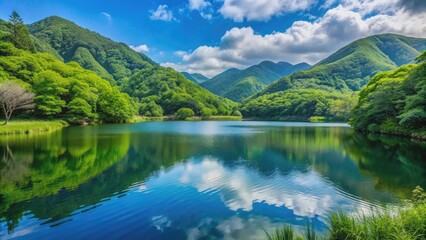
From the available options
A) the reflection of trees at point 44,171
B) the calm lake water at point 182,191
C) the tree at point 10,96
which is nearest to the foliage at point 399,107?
the calm lake water at point 182,191

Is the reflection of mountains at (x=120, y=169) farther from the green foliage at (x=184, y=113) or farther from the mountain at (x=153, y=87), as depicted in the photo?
the mountain at (x=153, y=87)

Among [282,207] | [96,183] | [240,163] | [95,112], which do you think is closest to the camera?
[282,207]

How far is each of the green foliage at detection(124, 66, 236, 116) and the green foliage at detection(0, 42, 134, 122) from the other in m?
54.3

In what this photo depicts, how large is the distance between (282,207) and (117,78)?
199943 millimetres

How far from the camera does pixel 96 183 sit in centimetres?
1323

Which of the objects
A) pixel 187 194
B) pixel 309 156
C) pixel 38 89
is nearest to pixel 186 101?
pixel 38 89

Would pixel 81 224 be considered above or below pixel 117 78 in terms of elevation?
below

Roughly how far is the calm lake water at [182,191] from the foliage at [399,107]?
38.9ft

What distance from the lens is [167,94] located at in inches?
5906

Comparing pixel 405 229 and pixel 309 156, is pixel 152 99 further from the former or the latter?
pixel 405 229

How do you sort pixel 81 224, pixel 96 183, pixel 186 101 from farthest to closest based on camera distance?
1. pixel 186 101
2. pixel 96 183
3. pixel 81 224

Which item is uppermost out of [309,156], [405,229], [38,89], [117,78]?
[117,78]

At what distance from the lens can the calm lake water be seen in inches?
331

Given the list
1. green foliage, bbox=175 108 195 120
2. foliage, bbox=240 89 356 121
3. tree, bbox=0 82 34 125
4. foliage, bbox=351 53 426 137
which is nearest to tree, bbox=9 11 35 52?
tree, bbox=0 82 34 125
